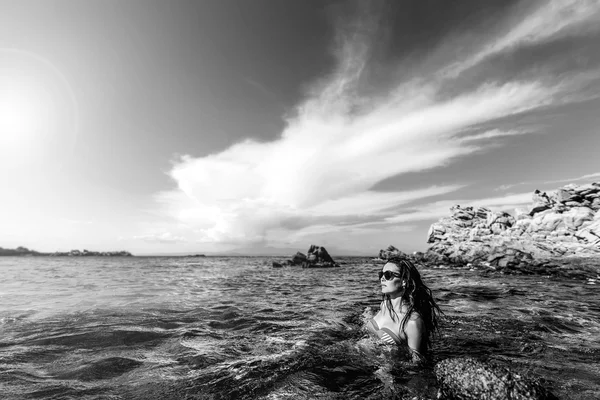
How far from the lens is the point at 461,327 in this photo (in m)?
7.48

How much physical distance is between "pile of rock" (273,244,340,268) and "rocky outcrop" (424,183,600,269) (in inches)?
771

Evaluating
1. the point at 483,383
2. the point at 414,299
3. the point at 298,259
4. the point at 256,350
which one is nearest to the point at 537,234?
the point at 298,259

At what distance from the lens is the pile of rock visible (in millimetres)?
45219

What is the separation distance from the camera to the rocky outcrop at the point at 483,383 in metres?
3.04

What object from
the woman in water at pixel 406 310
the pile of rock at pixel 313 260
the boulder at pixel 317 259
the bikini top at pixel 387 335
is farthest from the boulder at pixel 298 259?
the woman in water at pixel 406 310

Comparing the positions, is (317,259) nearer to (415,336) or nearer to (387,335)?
(387,335)

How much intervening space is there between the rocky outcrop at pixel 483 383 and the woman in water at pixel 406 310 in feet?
3.65

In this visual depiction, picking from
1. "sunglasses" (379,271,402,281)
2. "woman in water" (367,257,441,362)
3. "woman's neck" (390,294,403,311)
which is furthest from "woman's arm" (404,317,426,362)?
"sunglasses" (379,271,402,281)

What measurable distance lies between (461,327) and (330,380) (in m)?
5.42

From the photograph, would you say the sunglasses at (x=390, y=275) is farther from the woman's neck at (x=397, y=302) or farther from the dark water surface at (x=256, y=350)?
the dark water surface at (x=256, y=350)

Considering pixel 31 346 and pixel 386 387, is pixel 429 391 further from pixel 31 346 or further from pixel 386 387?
pixel 31 346

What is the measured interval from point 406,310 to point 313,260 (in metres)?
41.7

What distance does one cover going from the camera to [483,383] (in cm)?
325

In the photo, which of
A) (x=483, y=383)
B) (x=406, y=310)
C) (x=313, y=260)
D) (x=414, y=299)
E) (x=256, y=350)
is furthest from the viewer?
(x=313, y=260)
